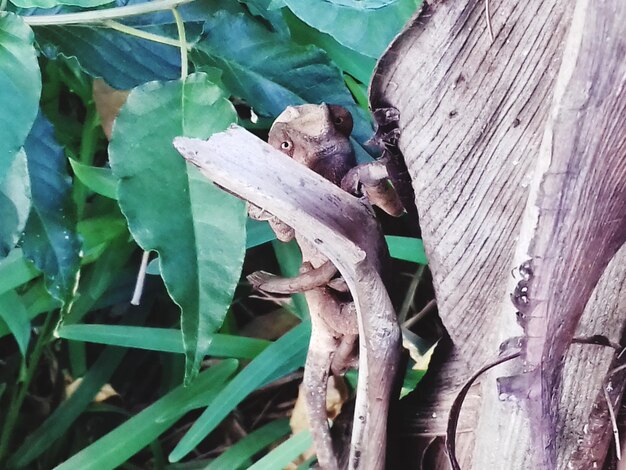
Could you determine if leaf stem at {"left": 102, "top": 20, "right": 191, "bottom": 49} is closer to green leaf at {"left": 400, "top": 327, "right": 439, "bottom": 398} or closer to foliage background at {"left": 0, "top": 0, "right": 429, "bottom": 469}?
foliage background at {"left": 0, "top": 0, "right": 429, "bottom": 469}

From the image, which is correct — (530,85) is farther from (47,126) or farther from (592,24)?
(47,126)

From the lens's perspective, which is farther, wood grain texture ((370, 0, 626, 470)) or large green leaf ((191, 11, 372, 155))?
large green leaf ((191, 11, 372, 155))

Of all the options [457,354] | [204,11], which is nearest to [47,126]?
[204,11]

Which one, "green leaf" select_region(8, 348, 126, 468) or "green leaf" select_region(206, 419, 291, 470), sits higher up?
"green leaf" select_region(206, 419, 291, 470)

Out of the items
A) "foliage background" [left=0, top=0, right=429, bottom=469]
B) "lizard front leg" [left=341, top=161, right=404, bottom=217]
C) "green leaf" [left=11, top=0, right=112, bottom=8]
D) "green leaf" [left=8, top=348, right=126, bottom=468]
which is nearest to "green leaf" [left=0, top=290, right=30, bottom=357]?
"foliage background" [left=0, top=0, right=429, bottom=469]

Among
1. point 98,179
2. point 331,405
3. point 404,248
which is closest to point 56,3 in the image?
point 98,179

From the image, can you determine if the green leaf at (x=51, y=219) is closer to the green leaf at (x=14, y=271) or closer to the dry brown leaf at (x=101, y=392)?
the green leaf at (x=14, y=271)

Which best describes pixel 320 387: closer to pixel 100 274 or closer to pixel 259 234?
pixel 259 234
